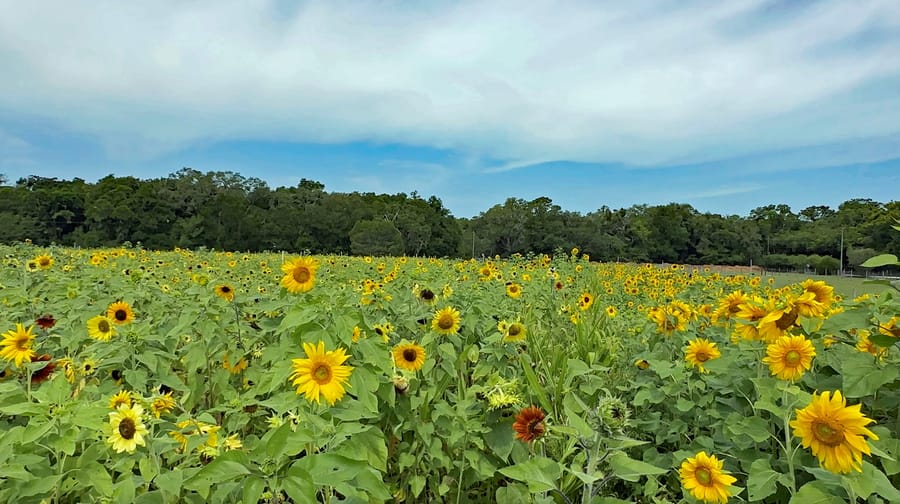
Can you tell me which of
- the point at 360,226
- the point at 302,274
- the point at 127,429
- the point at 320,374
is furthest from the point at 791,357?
the point at 360,226

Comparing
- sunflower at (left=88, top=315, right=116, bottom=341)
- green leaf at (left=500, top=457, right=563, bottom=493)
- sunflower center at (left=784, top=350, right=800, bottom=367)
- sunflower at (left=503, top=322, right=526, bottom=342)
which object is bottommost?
green leaf at (left=500, top=457, right=563, bottom=493)

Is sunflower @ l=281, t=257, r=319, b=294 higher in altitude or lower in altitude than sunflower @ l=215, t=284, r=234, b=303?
higher

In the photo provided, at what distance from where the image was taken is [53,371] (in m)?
1.76

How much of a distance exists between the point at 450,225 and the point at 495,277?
4607 cm

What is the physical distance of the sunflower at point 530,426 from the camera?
127 centimetres

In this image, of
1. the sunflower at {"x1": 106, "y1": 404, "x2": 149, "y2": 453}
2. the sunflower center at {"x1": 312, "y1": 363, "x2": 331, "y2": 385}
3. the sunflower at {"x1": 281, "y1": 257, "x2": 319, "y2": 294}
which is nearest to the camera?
the sunflower at {"x1": 106, "y1": 404, "x2": 149, "y2": 453}

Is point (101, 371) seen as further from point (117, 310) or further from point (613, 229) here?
point (613, 229)

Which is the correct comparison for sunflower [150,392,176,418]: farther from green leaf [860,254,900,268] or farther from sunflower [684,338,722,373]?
green leaf [860,254,900,268]

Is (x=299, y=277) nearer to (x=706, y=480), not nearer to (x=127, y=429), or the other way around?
(x=127, y=429)

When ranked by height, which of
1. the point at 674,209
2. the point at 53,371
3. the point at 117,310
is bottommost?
the point at 53,371

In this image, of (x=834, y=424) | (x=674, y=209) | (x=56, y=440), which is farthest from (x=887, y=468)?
(x=674, y=209)

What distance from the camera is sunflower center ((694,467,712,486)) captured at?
128cm

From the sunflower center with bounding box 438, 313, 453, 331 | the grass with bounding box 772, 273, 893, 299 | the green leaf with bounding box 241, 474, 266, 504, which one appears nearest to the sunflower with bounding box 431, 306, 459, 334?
the sunflower center with bounding box 438, 313, 453, 331

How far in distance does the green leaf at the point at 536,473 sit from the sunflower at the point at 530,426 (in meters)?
0.12
